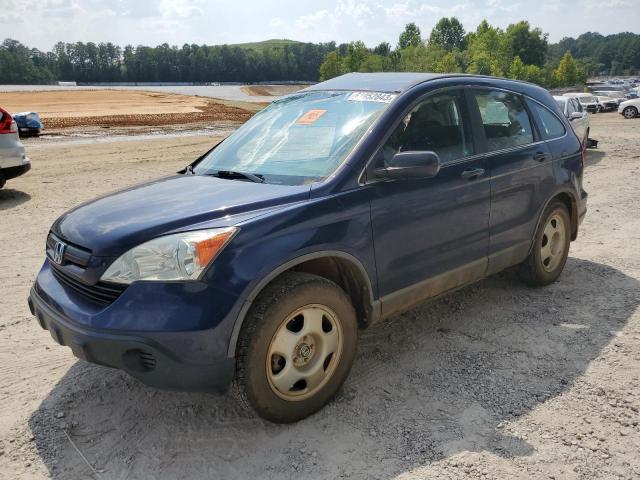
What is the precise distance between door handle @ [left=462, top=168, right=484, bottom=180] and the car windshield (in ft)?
2.54

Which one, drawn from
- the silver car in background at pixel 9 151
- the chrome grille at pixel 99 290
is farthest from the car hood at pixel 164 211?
the silver car in background at pixel 9 151

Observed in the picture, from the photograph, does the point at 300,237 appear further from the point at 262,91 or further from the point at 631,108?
the point at 262,91

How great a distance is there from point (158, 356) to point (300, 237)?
0.93m

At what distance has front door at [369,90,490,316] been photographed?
11.5ft

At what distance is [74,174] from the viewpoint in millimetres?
11469

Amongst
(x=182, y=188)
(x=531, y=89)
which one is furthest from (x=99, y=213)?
(x=531, y=89)

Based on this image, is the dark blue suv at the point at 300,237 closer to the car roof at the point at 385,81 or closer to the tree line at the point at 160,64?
the car roof at the point at 385,81

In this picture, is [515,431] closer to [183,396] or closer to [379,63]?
[183,396]


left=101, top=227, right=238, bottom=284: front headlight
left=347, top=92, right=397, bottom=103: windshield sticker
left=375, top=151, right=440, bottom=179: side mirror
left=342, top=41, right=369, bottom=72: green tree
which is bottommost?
left=101, top=227, right=238, bottom=284: front headlight

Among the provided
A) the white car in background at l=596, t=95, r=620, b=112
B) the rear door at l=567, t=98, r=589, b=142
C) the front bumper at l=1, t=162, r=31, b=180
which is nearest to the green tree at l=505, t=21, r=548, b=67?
the white car in background at l=596, t=95, r=620, b=112

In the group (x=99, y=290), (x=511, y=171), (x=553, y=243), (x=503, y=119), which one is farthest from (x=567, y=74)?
(x=99, y=290)

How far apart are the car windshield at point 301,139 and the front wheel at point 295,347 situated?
0.73m

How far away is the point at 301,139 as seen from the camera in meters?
3.78

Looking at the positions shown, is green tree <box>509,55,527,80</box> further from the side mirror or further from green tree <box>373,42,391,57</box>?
the side mirror
